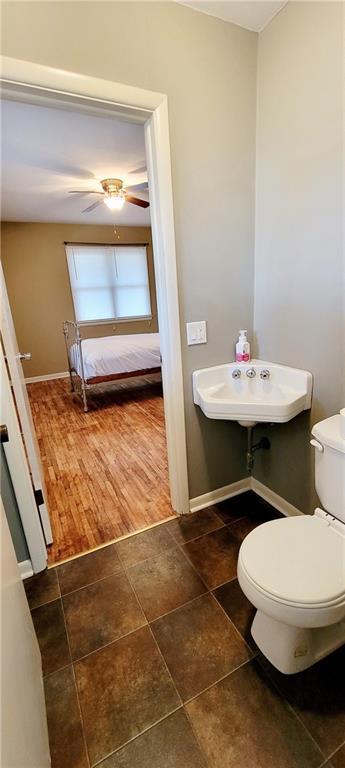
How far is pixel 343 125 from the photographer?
125 cm

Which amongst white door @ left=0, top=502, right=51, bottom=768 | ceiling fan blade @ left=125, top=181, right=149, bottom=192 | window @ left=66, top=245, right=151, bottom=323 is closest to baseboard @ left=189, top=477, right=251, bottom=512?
white door @ left=0, top=502, right=51, bottom=768

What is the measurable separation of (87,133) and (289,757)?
125 inches

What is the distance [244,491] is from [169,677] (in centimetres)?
118

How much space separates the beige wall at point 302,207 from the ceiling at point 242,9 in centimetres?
4

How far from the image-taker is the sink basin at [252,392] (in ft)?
5.06

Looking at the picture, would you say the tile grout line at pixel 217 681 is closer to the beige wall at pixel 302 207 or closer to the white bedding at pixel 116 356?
the beige wall at pixel 302 207

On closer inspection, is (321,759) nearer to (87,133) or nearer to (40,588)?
(40,588)

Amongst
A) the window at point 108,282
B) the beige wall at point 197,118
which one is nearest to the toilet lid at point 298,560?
the beige wall at point 197,118

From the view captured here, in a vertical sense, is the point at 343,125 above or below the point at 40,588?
above

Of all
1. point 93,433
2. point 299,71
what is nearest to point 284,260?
point 299,71

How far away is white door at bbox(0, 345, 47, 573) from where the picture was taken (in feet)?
4.58

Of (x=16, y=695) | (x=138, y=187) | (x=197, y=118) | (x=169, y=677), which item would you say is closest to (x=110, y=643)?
(x=169, y=677)

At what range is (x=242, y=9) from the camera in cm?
140

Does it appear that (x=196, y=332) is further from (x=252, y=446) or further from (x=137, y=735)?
(x=137, y=735)
